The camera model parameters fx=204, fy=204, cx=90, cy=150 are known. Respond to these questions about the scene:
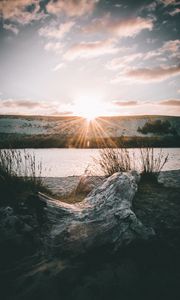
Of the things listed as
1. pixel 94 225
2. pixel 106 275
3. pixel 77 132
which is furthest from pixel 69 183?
pixel 77 132

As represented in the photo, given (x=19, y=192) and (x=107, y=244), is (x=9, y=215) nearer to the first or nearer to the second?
(x=107, y=244)

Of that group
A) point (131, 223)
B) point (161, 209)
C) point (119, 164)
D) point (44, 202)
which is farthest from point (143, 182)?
point (44, 202)

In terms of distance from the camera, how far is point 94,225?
8.91 ft

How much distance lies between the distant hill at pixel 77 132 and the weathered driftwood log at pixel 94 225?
19.1 meters

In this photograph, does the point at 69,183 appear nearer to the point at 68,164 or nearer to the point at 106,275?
the point at 106,275

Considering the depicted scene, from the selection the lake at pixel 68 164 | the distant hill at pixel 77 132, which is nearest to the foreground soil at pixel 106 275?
the lake at pixel 68 164

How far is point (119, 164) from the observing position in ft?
19.0

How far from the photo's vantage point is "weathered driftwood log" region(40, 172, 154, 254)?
2539 mm

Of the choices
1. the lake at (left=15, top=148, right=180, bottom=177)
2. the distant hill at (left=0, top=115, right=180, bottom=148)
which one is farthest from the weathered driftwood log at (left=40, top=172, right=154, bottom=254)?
the distant hill at (left=0, top=115, right=180, bottom=148)

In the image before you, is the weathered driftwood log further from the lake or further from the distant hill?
the distant hill

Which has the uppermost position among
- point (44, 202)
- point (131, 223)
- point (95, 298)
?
point (44, 202)

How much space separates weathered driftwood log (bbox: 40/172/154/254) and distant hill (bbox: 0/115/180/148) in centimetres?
1907

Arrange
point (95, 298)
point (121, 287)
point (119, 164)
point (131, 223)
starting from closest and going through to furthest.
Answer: point (95, 298), point (121, 287), point (131, 223), point (119, 164)

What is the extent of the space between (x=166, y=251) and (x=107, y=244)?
77cm
